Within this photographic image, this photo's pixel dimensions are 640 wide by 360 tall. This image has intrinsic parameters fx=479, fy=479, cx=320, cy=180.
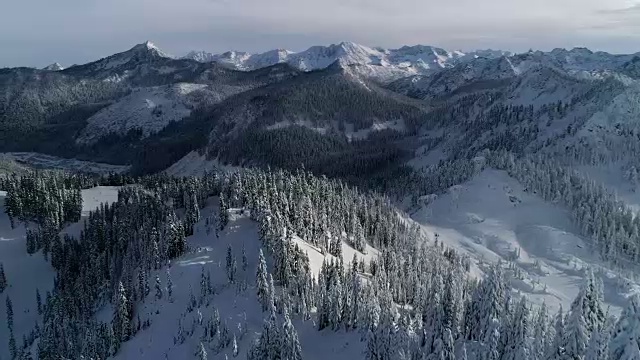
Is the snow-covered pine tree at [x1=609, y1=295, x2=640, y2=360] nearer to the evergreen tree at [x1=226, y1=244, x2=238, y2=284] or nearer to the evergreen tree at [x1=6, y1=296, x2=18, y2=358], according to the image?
the evergreen tree at [x1=226, y1=244, x2=238, y2=284]

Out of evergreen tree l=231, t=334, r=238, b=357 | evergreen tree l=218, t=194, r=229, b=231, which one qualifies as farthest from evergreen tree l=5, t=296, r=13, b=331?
evergreen tree l=231, t=334, r=238, b=357

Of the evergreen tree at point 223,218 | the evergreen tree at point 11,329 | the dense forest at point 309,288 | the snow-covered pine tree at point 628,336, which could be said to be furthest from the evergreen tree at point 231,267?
the snow-covered pine tree at point 628,336

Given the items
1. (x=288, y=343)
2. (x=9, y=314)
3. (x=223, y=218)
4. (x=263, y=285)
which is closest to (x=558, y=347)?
(x=288, y=343)

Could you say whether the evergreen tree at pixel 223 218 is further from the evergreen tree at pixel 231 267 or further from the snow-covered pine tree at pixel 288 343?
the snow-covered pine tree at pixel 288 343

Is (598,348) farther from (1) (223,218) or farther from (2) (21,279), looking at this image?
(2) (21,279)

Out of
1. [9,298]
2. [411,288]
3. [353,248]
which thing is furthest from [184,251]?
[9,298]

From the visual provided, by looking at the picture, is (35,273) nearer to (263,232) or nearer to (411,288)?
(263,232)
